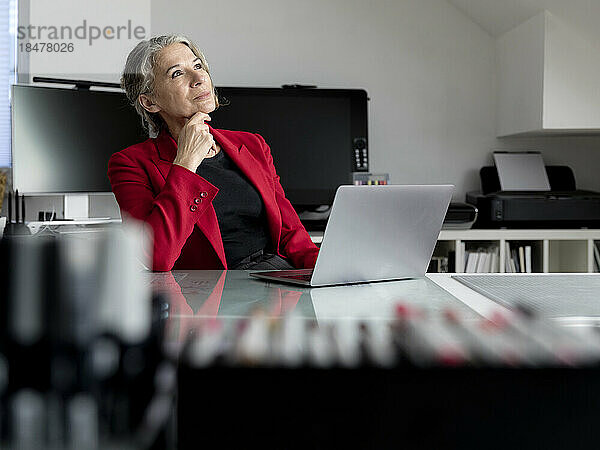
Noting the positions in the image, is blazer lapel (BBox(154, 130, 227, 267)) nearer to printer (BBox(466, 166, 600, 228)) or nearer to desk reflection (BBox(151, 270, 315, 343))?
desk reflection (BBox(151, 270, 315, 343))

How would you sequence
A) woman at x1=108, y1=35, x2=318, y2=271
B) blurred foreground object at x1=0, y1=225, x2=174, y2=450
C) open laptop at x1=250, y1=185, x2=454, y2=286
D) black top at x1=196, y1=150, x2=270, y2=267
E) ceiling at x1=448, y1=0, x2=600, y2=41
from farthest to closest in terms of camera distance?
ceiling at x1=448, y1=0, x2=600, y2=41 < black top at x1=196, y1=150, x2=270, y2=267 < woman at x1=108, y1=35, x2=318, y2=271 < open laptop at x1=250, y1=185, x2=454, y2=286 < blurred foreground object at x1=0, y1=225, x2=174, y2=450

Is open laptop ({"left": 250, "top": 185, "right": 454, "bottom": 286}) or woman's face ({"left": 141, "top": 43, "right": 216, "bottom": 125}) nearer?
open laptop ({"left": 250, "top": 185, "right": 454, "bottom": 286})

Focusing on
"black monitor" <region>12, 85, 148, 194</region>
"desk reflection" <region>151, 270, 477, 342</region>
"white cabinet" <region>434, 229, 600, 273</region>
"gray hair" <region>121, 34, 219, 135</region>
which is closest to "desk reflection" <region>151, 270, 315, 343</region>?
"desk reflection" <region>151, 270, 477, 342</region>

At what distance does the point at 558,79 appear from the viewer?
9.61ft

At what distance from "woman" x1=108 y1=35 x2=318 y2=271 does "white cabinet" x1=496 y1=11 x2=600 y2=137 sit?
4.60ft

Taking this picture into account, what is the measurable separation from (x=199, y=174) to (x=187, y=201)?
0.88 ft

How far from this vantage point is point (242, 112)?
10.8 feet

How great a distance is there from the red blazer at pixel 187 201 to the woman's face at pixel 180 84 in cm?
9

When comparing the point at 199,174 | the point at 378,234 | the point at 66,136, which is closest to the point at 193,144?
the point at 199,174

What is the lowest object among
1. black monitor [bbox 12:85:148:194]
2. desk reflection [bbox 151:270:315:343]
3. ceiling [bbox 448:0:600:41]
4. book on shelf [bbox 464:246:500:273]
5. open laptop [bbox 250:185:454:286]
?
book on shelf [bbox 464:246:500:273]

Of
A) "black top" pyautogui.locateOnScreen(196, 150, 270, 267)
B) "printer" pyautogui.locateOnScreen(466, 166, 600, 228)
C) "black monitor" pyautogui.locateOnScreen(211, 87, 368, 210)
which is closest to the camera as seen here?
"black top" pyautogui.locateOnScreen(196, 150, 270, 267)

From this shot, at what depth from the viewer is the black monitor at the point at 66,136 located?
298cm

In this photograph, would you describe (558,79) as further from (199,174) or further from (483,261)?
(199,174)

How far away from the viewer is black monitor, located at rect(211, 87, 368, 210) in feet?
10.8
